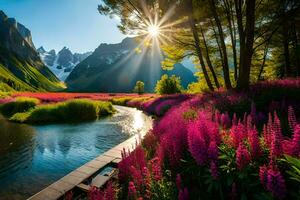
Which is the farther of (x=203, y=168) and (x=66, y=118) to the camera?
(x=66, y=118)

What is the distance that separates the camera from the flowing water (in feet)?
25.7

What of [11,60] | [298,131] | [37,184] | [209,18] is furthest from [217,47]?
[11,60]

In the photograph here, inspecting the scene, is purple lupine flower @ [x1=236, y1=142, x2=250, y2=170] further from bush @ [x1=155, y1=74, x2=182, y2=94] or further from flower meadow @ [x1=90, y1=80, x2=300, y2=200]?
bush @ [x1=155, y1=74, x2=182, y2=94]

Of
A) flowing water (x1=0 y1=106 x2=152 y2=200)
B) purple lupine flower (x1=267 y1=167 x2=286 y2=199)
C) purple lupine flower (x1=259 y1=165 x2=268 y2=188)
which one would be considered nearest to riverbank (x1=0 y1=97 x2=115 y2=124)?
flowing water (x1=0 y1=106 x2=152 y2=200)

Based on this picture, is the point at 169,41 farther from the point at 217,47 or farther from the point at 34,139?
the point at 34,139

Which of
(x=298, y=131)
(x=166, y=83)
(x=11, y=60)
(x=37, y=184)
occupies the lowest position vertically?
(x=37, y=184)

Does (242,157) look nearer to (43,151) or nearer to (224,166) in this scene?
(224,166)

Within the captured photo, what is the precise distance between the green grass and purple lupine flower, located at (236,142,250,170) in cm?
1960

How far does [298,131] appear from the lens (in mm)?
2842

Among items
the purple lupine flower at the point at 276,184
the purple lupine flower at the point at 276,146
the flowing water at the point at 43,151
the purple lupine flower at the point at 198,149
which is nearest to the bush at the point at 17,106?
the flowing water at the point at 43,151

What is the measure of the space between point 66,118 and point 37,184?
592 inches

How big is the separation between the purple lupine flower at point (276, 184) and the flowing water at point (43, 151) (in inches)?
260

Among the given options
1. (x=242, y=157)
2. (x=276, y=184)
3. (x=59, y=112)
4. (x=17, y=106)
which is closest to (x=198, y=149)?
(x=242, y=157)

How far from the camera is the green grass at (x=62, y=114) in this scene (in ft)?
69.1
